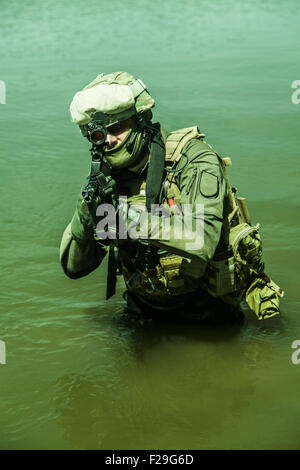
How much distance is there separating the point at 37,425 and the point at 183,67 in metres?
8.81

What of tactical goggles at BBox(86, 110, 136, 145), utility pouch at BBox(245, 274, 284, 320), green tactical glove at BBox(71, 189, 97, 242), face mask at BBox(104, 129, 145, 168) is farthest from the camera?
utility pouch at BBox(245, 274, 284, 320)

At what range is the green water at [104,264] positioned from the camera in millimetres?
3604

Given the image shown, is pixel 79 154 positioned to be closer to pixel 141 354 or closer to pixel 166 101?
pixel 166 101

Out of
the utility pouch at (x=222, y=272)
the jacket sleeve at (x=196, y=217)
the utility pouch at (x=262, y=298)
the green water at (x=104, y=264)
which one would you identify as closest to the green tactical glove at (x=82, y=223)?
the jacket sleeve at (x=196, y=217)

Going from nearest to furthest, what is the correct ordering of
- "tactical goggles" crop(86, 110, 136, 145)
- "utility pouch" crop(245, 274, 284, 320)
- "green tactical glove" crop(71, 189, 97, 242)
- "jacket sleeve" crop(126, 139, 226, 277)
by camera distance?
"jacket sleeve" crop(126, 139, 226, 277)
"tactical goggles" crop(86, 110, 136, 145)
"green tactical glove" crop(71, 189, 97, 242)
"utility pouch" crop(245, 274, 284, 320)

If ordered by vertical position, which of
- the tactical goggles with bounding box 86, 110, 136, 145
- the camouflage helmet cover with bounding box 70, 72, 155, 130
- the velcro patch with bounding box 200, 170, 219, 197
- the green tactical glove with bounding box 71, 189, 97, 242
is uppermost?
the camouflage helmet cover with bounding box 70, 72, 155, 130

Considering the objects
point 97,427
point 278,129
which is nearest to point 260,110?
point 278,129

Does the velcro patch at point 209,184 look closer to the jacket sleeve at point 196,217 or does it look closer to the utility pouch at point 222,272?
the jacket sleeve at point 196,217

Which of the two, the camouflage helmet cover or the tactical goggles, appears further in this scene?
the camouflage helmet cover

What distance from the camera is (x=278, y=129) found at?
349 inches

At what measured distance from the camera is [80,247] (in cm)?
402

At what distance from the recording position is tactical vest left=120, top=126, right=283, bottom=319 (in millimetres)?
3883

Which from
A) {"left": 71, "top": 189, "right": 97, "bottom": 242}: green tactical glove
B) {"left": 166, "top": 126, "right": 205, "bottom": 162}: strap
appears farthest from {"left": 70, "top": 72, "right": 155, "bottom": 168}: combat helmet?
{"left": 71, "top": 189, "right": 97, "bottom": 242}: green tactical glove

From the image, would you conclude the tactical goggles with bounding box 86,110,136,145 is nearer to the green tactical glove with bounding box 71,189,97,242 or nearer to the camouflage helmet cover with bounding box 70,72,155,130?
the camouflage helmet cover with bounding box 70,72,155,130
